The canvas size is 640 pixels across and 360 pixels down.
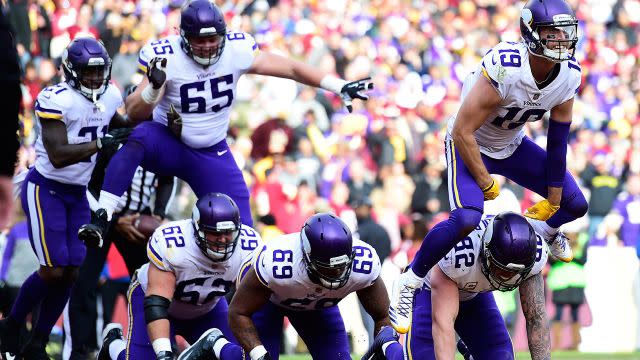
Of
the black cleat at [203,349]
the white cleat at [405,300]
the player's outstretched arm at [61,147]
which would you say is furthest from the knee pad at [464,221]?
the player's outstretched arm at [61,147]

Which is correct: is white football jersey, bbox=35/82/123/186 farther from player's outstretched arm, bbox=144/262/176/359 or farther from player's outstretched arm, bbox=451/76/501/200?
player's outstretched arm, bbox=451/76/501/200

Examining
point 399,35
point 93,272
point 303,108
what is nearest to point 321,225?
point 93,272

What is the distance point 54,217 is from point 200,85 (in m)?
1.51

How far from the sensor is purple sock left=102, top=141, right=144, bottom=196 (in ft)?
28.8

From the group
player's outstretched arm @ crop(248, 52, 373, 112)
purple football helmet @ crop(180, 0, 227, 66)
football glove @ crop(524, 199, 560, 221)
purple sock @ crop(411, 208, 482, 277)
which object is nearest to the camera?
purple sock @ crop(411, 208, 482, 277)

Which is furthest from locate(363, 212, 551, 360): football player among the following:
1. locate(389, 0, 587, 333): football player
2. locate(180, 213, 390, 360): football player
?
locate(180, 213, 390, 360): football player

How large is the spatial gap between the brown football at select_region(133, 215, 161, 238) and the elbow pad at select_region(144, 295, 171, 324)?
1.87 metres

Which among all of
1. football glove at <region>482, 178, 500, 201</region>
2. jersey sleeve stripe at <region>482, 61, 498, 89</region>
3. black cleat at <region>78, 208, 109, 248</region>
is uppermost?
jersey sleeve stripe at <region>482, 61, 498, 89</region>

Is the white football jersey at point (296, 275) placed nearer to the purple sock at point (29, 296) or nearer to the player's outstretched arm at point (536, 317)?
the player's outstretched arm at point (536, 317)

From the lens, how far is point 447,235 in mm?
7508

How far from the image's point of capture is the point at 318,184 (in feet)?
48.1

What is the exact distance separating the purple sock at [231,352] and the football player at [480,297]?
34.2 inches

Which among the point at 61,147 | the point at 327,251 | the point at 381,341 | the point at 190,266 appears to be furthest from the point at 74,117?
the point at 381,341

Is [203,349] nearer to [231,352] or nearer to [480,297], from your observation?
[231,352]
